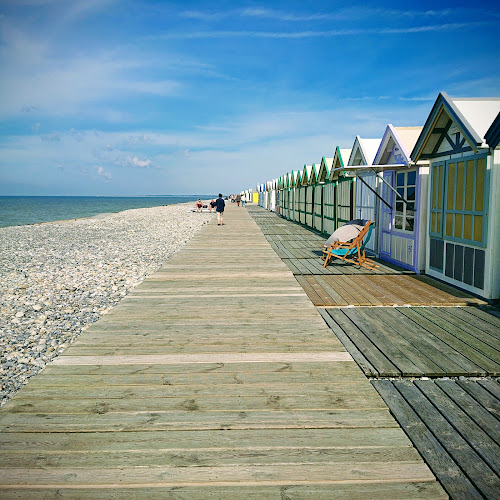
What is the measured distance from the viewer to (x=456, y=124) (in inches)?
253

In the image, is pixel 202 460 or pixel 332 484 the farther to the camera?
pixel 202 460

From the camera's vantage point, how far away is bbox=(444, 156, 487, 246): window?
236 inches

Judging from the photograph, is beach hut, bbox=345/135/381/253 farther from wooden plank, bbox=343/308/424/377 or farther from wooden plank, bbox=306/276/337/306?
wooden plank, bbox=343/308/424/377

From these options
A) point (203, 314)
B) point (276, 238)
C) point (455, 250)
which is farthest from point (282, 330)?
point (276, 238)

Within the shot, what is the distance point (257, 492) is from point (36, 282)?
8424mm

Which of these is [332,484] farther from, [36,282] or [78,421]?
[36,282]

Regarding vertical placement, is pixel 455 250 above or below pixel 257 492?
above

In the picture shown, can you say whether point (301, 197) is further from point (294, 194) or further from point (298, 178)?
point (294, 194)

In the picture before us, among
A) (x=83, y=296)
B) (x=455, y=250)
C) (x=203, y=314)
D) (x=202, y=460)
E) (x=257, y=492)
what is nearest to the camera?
(x=257, y=492)

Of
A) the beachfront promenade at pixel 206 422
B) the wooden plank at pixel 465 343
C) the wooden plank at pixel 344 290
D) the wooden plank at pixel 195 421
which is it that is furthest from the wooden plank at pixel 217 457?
the wooden plank at pixel 344 290

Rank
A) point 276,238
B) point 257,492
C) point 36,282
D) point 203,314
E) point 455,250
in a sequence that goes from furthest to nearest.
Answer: point 276,238 < point 36,282 < point 455,250 < point 203,314 < point 257,492

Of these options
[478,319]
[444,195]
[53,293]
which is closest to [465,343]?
[478,319]

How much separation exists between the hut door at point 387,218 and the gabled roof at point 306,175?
9.91m

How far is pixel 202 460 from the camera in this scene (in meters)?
2.22
